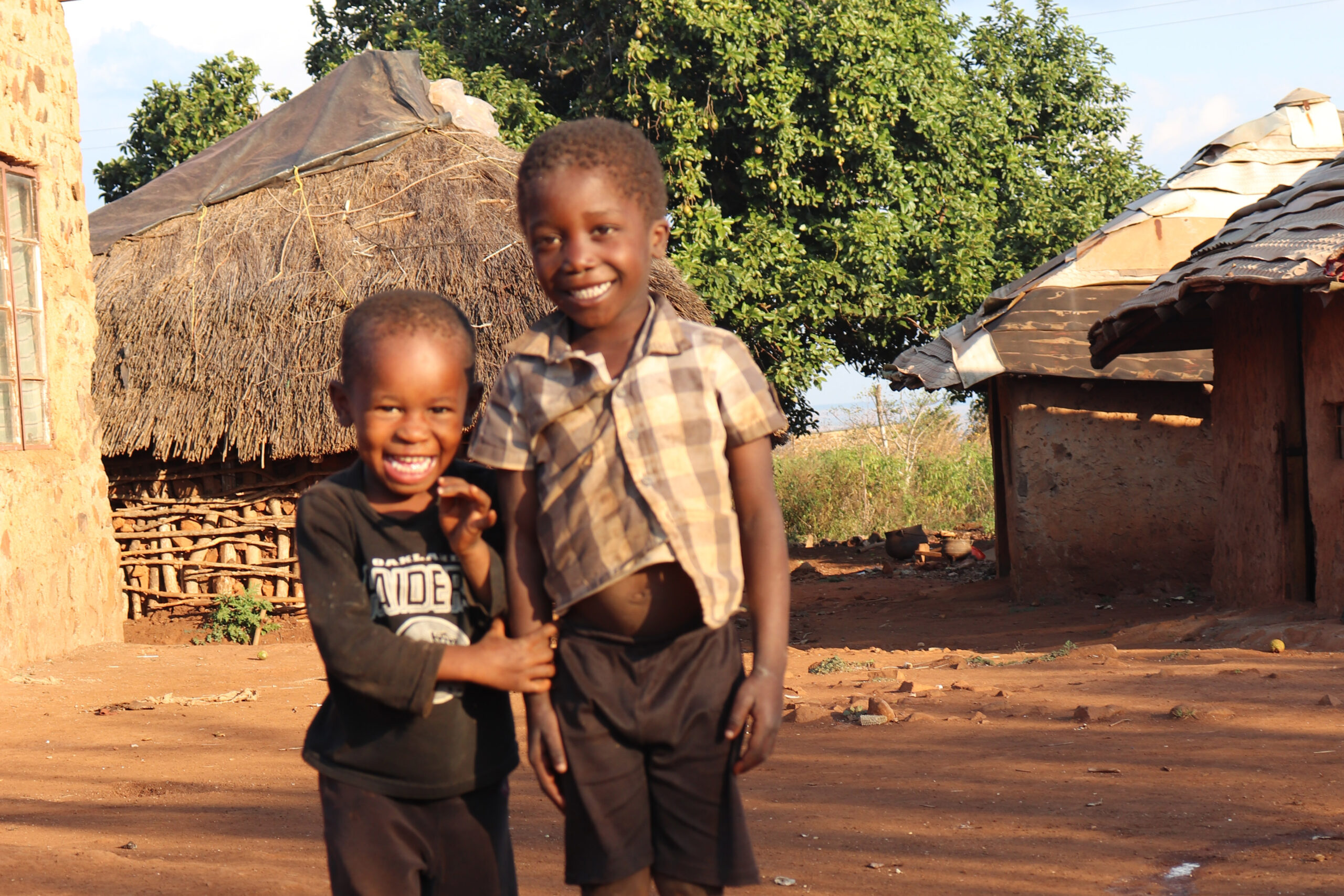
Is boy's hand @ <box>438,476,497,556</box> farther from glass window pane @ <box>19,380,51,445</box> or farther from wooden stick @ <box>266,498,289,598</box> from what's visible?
wooden stick @ <box>266,498,289,598</box>

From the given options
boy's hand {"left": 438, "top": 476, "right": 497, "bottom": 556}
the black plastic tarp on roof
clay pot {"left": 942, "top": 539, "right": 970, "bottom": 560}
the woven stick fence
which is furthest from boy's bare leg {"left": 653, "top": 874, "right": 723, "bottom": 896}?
clay pot {"left": 942, "top": 539, "right": 970, "bottom": 560}

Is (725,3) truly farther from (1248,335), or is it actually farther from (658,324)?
(658,324)

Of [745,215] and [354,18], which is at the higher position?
[354,18]

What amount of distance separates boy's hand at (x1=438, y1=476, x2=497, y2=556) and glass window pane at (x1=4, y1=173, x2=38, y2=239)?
6.28 meters

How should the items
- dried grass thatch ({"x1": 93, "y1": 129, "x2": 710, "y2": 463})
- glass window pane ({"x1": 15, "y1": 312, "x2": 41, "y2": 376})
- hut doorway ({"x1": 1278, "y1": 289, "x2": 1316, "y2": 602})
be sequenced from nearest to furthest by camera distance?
glass window pane ({"x1": 15, "y1": 312, "x2": 41, "y2": 376})
hut doorway ({"x1": 1278, "y1": 289, "x2": 1316, "y2": 602})
dried grass thatch ({"x1": 93, "y1": 129, "x2": 710, "y2": 463})

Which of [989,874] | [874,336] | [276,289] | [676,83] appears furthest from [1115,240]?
[989,874]

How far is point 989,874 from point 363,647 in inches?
78.1

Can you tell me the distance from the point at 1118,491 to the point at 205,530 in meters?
7.29

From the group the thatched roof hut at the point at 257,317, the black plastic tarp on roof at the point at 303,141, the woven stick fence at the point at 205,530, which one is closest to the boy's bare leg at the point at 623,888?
the thatched roof hut at the point at 257,317

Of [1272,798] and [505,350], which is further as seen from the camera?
[505,350]

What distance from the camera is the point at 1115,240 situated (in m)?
10.6

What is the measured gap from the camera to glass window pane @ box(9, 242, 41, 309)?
7043 millimetres

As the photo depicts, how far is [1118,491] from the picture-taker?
9.95m

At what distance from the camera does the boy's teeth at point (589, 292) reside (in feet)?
6.46
